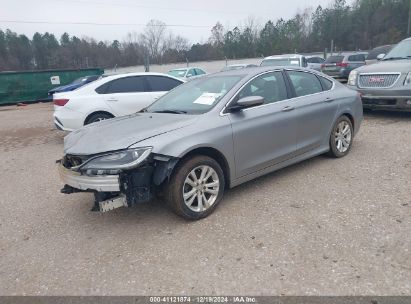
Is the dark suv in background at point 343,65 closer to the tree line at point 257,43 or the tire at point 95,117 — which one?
the tire at point 95,117

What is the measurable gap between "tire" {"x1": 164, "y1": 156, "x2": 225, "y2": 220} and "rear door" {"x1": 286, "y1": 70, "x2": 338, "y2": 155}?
4.89 feet

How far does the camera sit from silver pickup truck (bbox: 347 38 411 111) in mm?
6945

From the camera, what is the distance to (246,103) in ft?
12.0

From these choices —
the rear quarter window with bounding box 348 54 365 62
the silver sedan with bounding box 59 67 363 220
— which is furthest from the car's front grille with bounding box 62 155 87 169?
the rear quarter window with bounding box 348 54 365 62

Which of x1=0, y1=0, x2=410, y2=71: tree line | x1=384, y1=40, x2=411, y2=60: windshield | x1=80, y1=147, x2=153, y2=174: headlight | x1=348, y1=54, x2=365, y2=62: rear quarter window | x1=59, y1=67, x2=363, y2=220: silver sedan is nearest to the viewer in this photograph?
x1=80, y1=147, x2=153, y2=174: headlight

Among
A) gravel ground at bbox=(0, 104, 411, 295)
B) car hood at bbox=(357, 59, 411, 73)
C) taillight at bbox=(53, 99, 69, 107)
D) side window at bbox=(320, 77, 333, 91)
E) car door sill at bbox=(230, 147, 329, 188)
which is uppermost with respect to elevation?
car hood at bbox=(357, 59, 411, 73)

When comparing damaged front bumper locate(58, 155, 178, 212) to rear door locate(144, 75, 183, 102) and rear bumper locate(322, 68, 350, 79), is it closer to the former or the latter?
rear door locate(144, 75, 183, 102)

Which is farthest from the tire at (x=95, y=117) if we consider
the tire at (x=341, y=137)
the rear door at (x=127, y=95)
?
the tire at (x=341, y=137)

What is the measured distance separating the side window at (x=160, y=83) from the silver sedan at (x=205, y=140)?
10.3ft

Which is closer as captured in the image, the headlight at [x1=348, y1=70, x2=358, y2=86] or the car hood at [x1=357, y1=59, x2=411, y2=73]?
the car hood at [x1=357, y1=59, x2=411, y2=73]

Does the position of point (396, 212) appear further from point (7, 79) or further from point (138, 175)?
point (7, 79)

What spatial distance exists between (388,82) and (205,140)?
5750 millimetres

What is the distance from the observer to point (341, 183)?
419cm

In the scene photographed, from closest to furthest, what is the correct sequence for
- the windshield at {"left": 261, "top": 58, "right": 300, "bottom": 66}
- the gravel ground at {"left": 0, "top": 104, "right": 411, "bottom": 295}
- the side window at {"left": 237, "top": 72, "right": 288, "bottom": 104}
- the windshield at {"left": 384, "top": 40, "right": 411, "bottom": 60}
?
1. the gravel ground at {"left": 0, "top": 104, "right": 411, "bottom": 295}
2. the side window at {"left": 237, "top": 72, "right": 288, "bottom": 104}
3. the windshield at {"left": 384, "top": 40, "right": 411, "bottom": 60}
4. the windshield at {"left": 261, "top": 58, "right": 300, "bottom": 66}
